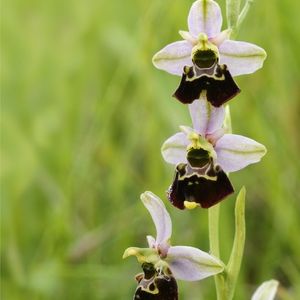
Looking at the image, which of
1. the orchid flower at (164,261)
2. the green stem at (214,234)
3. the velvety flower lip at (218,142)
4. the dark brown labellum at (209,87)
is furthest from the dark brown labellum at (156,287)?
the dark brown labellum at (209,87)

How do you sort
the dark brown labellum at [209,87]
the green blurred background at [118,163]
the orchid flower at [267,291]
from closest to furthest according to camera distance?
the dark brown labellum at [209,87] < the orchid flower at [267,291] < the green blurred background at [118,163]

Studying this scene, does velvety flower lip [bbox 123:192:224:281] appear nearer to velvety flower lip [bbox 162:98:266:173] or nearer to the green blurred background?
velvety flower lip [bbox 162:98:266:173]

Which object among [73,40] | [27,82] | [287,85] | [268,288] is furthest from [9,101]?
[268,288]

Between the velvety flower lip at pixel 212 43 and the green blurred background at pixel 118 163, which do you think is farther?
the green blurred background at pixel 118 163

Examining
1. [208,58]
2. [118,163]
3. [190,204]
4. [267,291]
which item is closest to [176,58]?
[208,58]

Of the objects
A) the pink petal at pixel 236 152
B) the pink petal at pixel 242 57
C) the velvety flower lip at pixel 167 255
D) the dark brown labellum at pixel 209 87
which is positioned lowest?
the velvety flower lip at pixel 167 255

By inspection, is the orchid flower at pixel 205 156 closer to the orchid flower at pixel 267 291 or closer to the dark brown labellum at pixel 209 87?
the dark brown labellum at pixel 209 87
